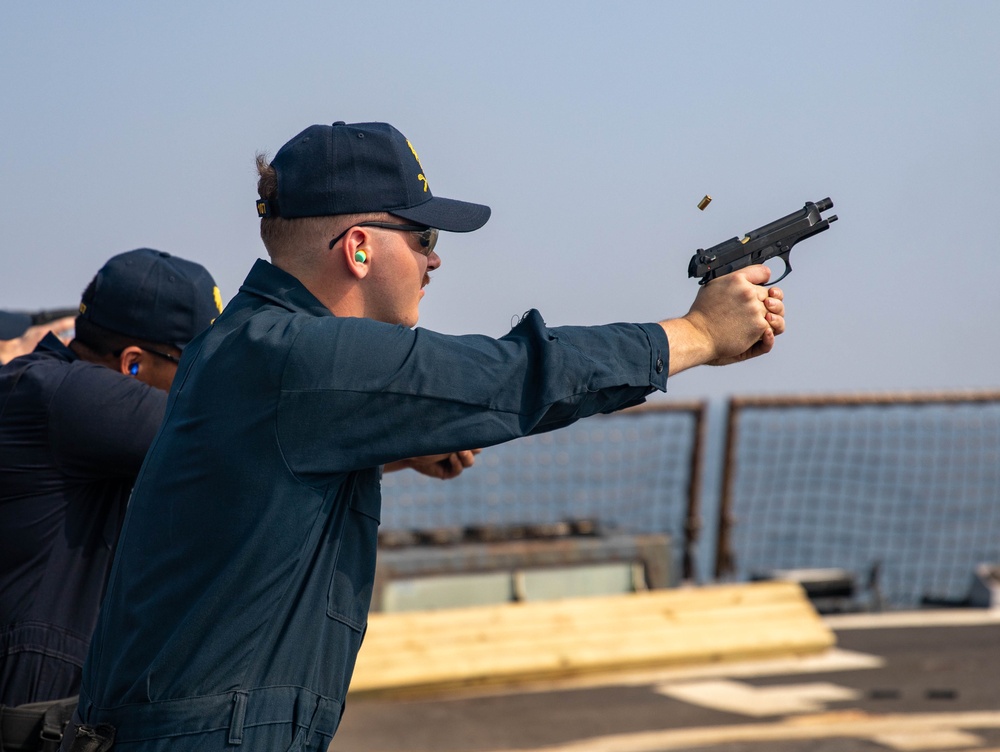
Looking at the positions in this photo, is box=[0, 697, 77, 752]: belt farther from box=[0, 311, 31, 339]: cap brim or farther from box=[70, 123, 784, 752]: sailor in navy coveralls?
box=[0, 311, 31, 339]: cap brim

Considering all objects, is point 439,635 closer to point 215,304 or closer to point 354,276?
point 215,304

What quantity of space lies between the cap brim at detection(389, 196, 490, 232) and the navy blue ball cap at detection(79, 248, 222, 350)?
123cm

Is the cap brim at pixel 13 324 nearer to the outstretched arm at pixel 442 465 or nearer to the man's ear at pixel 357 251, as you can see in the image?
the outstretched arm at pixel 442 465

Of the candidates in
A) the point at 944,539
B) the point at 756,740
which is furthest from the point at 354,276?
the point at 944,539

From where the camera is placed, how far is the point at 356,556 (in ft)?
7.99

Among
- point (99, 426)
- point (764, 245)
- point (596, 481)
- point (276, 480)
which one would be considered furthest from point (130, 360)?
point (596, 481)

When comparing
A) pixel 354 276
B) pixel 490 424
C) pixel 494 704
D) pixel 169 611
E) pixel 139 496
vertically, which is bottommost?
pixel 494 704

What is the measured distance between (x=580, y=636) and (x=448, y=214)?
16.8ft

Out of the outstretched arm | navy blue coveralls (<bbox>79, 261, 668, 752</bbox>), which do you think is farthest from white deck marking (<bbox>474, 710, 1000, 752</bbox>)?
navy blue coveralls (<bbox>79, 261, 668, 752</bbox>)

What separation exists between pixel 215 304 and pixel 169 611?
5.04 feet

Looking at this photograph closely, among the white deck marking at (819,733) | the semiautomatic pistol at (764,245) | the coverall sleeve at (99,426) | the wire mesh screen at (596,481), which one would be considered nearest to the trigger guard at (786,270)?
the semiautomatic pistol at (764,245)

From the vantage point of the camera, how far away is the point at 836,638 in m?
Answer: 8.02

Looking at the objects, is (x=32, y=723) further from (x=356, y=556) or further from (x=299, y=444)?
(x=299, y=444)

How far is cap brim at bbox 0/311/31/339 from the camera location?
15.0 feet
